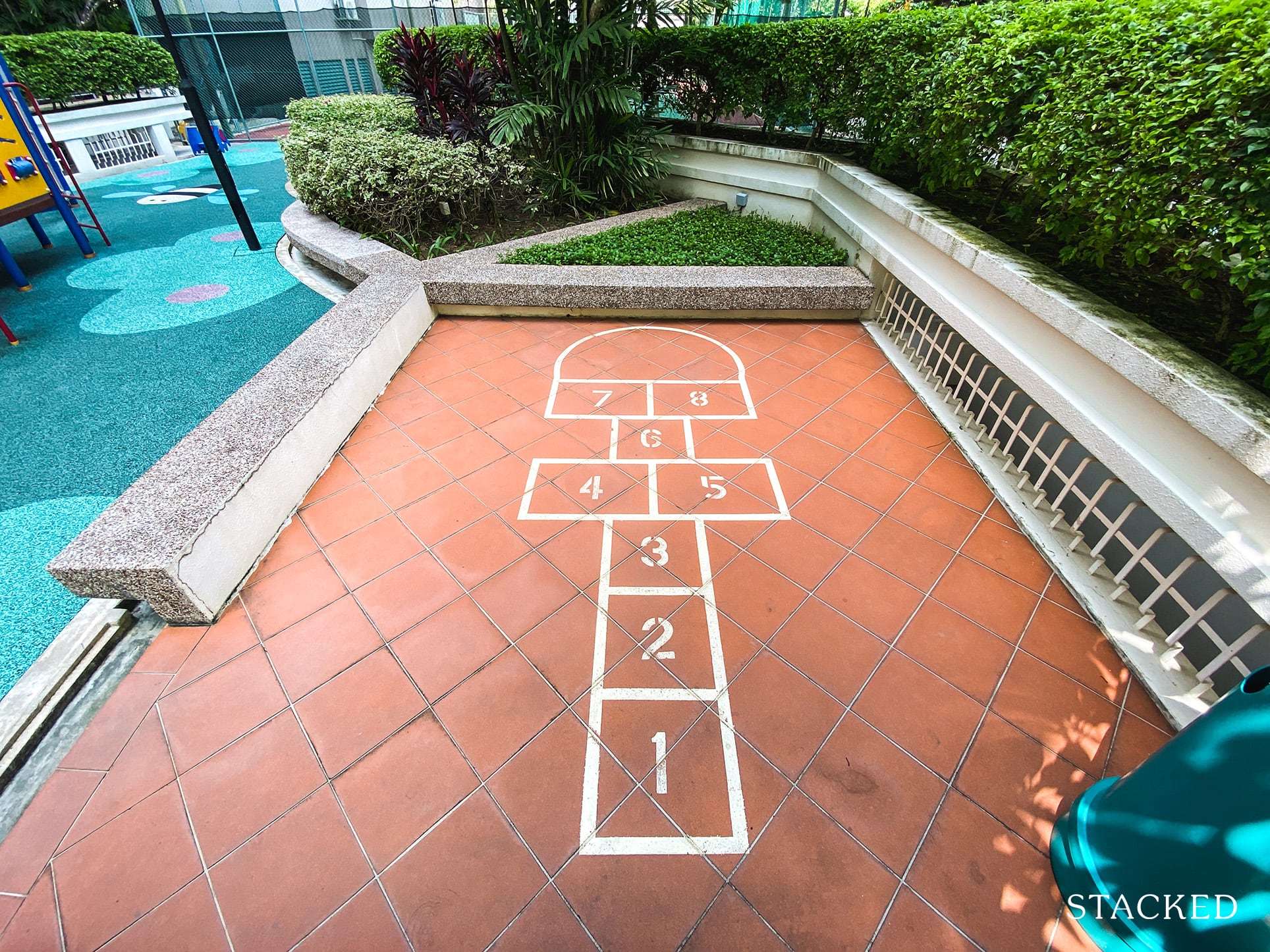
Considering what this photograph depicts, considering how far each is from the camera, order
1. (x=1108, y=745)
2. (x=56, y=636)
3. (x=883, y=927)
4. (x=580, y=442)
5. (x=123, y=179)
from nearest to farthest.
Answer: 1. (x=883, y=927)
2. (x=1108, y=745)
3. (x=56, y=636)
4. (x=580, y=442)
5. (x=123, y=179)

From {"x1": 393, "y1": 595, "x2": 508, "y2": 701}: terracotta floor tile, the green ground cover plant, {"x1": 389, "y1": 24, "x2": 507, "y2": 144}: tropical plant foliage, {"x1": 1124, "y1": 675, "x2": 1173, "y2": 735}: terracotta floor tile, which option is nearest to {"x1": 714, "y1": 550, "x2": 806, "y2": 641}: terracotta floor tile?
{"x1": 393, "y1": 595, "x2": 508, "y2": 701}: terracotta floor tile

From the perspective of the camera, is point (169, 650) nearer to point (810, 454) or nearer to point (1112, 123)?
point (810, 454)

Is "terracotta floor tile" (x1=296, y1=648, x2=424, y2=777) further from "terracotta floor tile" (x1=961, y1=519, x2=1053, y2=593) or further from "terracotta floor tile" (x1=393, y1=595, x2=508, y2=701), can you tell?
"terracotta floor tile" (x1=961, y1=519, x2=1053, y2=593)

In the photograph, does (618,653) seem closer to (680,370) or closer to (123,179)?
(680,370)

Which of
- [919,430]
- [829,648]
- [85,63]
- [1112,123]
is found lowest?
[829,648]

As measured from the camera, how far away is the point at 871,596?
10.3ft

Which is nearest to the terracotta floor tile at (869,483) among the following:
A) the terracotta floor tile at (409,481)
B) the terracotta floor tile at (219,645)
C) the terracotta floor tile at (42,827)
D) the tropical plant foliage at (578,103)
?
the terracotta floor tile at (409,481)

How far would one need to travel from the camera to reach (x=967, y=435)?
4.36 metres

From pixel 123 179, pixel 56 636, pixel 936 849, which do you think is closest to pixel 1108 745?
pixel 936 849

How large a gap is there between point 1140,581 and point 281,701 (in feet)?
16.0

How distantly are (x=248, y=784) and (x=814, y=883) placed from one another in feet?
7.71

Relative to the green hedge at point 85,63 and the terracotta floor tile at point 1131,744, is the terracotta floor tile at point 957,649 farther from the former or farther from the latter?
the green hedge at point 85,63

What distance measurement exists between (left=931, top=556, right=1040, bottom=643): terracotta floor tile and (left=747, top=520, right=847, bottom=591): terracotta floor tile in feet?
1.97

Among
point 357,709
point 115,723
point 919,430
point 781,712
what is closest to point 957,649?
point 781,712
